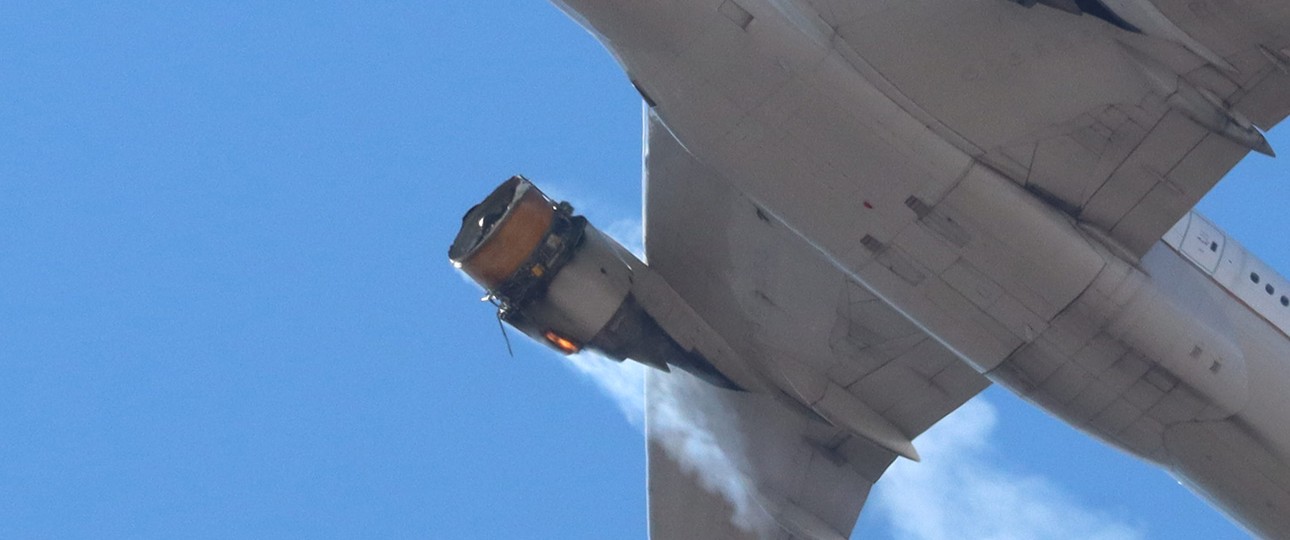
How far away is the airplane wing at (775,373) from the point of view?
26797 mm

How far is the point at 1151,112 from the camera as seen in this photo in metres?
23.0

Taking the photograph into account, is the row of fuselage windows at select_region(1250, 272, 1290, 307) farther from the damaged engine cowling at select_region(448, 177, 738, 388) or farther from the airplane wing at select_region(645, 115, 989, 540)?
the damaged engine cowling at select_region(448, 177, 738, 388)

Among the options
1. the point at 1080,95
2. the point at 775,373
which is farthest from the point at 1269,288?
the point at 775,373

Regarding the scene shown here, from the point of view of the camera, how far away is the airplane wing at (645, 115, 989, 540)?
26797 millimetres

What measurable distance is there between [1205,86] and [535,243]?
820cm

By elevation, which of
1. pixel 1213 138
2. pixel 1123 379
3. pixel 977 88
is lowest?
pixel 1123 379

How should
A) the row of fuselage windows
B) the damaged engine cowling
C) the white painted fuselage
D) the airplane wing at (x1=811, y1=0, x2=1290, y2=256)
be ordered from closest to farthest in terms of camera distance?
the white painted fuselage < the airplane wing at (x1=811, y1=0, x2=1290, y2=256) < the row of fuselage windows < the damaged engine cowling

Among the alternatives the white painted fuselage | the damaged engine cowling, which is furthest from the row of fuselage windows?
the damaged engine cowling

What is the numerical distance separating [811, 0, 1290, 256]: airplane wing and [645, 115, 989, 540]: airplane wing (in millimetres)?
3887

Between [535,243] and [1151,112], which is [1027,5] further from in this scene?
[535,243]

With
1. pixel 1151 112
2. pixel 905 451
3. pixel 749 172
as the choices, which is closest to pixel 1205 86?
pixel 1151 112

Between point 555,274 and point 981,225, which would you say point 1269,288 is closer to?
point 981,225

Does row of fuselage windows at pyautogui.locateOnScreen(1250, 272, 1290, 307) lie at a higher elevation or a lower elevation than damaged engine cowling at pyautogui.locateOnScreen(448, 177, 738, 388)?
lower

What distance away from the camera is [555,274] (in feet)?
84.3
